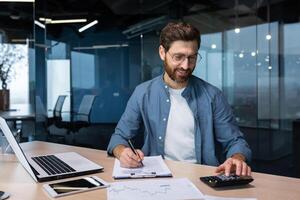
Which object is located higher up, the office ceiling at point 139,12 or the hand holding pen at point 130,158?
the office ceiling at point 139,12

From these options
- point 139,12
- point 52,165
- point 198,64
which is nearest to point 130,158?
point 52,165

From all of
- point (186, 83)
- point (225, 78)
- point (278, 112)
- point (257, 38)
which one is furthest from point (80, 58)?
point (186, 83)

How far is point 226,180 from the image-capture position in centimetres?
119

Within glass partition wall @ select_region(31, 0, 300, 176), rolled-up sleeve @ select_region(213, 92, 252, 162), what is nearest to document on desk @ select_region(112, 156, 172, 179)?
rolled-up sleeve @ select_region(213, 92, 252, 162)

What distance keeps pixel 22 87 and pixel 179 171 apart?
4606mm

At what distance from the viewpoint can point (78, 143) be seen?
5398mm

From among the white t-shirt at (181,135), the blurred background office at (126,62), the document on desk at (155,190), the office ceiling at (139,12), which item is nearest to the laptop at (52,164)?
the document on desk at (155,190)

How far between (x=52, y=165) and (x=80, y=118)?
13.0 feet

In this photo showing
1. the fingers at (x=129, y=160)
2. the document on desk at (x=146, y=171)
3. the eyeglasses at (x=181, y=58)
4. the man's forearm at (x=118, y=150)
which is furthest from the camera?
the eyeglasses at (x=181, y=58)

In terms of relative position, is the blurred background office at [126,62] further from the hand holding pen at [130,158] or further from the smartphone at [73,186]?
the smartphone at [73,186]

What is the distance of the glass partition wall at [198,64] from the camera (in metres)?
4.33

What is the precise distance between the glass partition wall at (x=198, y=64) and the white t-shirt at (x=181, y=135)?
203 centimetres

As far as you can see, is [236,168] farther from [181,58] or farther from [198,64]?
[198,64]

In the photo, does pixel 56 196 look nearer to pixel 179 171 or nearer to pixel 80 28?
pixel 179 171
